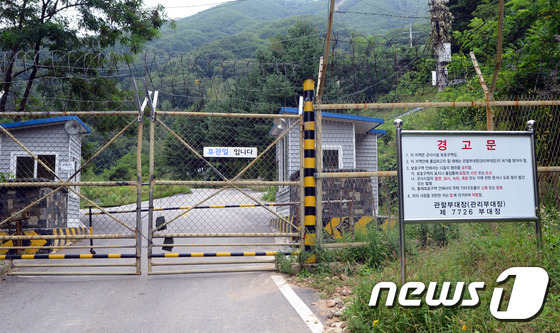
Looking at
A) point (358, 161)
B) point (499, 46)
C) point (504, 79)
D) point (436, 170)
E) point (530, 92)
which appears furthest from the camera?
point (358, 161)

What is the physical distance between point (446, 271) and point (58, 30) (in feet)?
50.3

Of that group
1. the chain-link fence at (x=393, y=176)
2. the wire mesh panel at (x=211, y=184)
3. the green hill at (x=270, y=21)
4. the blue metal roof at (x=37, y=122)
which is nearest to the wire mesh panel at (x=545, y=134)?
the chain-link fence at (x=393, y=176)

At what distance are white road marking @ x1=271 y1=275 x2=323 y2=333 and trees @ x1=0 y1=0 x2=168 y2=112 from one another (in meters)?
12.7

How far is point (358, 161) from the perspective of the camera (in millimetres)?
16516

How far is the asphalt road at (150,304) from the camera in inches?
164

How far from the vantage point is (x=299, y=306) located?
15.2 ft

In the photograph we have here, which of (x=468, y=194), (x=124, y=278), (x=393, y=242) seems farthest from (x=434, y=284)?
(x=124, y=278)

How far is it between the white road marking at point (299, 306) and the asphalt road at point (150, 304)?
58 mm

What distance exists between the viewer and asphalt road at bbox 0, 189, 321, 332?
4172 mm

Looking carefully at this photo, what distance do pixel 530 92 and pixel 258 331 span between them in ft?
23.1

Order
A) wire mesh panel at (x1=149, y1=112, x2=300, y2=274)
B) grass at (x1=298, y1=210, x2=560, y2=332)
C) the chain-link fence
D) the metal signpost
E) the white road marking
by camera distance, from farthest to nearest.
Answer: wire mesh panel at (x1=149, y1=112, x2=300, y2=274) < the chain-link fence < the metal signpost < the white road marking < grass at (x1=298, y1=210, x2=560, y2=332)

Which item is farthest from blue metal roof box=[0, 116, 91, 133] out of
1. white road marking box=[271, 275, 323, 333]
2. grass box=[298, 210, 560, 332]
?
grass box=[298, 210, 560, 332]

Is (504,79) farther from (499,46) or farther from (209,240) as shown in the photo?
(209,240)

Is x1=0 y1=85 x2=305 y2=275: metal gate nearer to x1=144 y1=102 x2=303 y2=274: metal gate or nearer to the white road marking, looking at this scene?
x1=144 y1=102 x2=303 y2=274: metal gate
